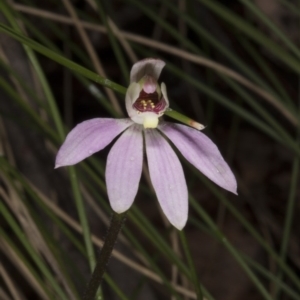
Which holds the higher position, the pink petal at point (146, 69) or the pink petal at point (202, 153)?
the pink petal at point (146, 69)

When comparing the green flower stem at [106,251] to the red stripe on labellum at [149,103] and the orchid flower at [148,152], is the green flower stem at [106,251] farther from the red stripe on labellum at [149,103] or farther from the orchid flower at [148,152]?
the red stripe on labellum at [149,103]

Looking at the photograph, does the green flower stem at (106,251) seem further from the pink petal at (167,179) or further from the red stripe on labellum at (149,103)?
the red stripe on labellum at (149,103)

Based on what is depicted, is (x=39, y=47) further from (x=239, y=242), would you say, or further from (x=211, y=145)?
(x=239, y=242)

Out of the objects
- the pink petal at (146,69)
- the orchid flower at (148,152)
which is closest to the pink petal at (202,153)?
the orchid flower at (148,152)

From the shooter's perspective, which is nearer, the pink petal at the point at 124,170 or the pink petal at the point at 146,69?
the pink petal at the point at 124,170

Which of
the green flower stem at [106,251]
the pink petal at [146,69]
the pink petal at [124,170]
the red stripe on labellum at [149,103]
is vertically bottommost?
the green flower stem at [106,251]

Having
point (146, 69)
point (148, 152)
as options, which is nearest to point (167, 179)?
point (148, 152)

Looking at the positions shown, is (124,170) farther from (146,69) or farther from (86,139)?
(146,69)

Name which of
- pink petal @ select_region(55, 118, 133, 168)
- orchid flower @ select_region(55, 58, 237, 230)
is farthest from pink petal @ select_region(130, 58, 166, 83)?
pink petal @ select_region(55, 118, 133, 168)
